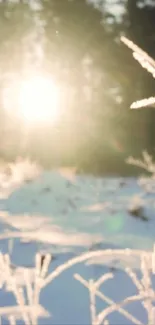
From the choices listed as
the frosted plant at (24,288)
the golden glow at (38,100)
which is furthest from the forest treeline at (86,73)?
the frosted plant at (24,288)

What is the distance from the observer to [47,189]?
1.44 m

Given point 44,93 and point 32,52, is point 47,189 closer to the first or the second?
point 44,93

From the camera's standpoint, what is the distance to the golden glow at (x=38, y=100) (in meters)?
1.45

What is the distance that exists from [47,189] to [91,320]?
0.37 m

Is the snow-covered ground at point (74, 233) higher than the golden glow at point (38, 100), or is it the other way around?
the golden glow at point (38, 100)

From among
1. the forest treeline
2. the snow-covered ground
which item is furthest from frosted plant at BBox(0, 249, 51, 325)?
the forest treeline

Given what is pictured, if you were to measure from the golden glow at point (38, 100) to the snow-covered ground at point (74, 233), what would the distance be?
0.14 meters

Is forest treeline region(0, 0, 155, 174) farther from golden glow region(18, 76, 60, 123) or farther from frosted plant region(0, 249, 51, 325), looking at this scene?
frosted plant region(0, 249, 51, 325)

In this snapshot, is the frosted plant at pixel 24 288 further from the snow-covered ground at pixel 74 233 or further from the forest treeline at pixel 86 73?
the forest treeline at pixel 86 73

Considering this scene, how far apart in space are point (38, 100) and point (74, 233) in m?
0.38

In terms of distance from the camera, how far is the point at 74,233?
4.61 feet

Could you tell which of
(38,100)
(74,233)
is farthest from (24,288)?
(38,100)

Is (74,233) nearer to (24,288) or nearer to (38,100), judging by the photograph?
(24,288)

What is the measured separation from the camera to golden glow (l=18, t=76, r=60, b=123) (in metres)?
1.45
